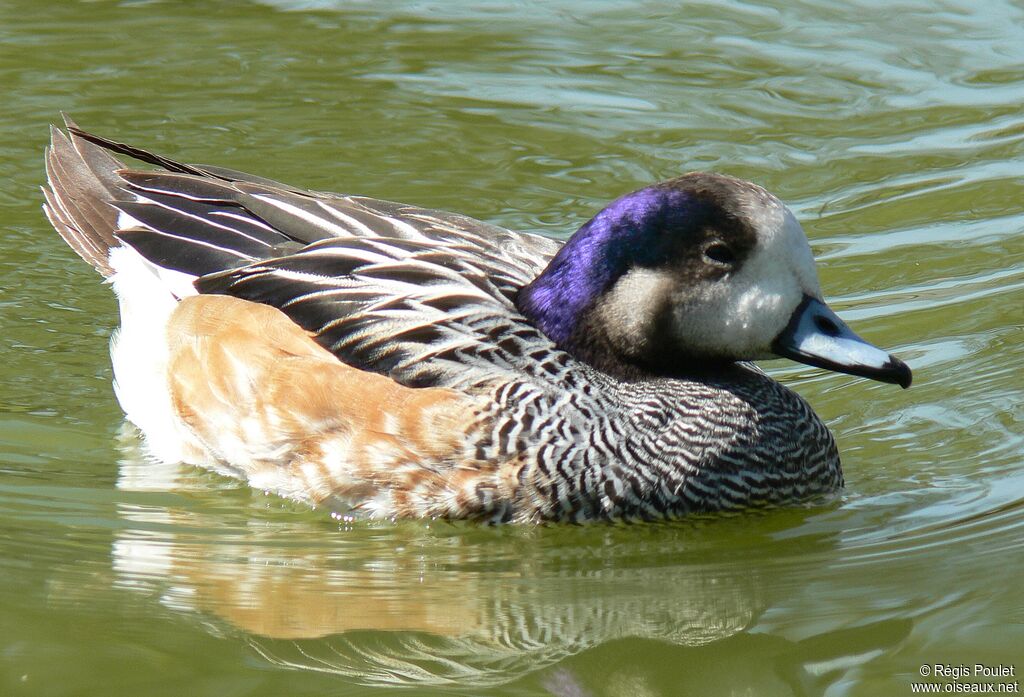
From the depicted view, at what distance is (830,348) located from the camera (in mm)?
5789

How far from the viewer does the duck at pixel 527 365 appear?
230 inches

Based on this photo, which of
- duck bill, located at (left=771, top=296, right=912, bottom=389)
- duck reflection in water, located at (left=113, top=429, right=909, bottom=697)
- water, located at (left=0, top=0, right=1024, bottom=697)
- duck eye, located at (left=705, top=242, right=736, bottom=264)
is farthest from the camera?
duck eye, located at (left=705, top=242, right=736, bottom=264)

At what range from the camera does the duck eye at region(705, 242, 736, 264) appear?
19.1ft

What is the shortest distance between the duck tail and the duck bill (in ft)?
10.5

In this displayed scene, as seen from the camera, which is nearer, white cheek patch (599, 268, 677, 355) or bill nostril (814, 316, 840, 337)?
bill nostril (814, 316, 840, 337)

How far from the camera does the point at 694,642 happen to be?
498 centimetres

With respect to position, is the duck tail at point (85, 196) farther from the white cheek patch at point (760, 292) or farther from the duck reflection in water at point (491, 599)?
the white cheek patch at point (760, 292)

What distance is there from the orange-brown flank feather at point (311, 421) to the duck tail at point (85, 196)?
786mm

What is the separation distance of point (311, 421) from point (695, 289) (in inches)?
61.4

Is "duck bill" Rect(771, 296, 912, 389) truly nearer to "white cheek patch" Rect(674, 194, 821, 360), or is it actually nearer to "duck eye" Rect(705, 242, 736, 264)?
"white cheek patch" Rect(674, 194, 821, 360)

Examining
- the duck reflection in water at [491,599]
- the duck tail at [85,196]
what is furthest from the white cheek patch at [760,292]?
the duck tail at [85,196]

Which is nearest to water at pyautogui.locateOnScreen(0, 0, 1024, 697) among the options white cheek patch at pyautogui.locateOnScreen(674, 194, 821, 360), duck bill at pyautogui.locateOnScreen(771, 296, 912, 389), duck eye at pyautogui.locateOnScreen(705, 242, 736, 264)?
duck bill at pyautogui.locateOnScreen(771, 296, 912, 389)

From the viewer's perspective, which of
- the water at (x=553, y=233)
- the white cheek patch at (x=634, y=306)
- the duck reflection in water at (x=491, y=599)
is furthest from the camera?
the white cheek patch at (x=634, y=306)

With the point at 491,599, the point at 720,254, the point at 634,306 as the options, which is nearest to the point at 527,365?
the point at 634,306
